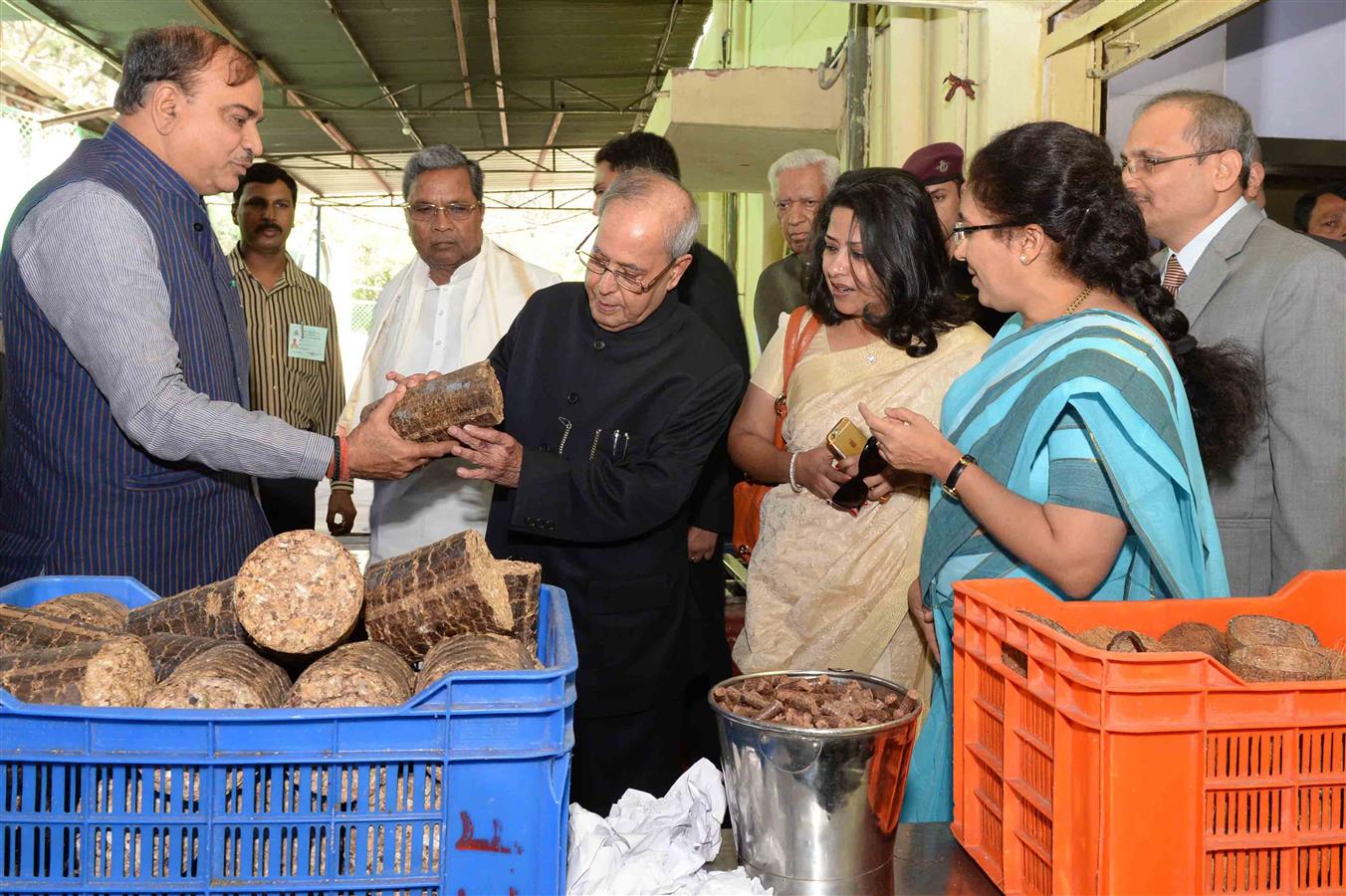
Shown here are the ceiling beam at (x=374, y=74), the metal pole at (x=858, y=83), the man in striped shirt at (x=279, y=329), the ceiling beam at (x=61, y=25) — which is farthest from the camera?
the ceiling beam at (x=374, y=74)

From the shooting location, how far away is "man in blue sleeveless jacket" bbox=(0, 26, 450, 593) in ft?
6.66

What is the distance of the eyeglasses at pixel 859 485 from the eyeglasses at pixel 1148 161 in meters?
0.96

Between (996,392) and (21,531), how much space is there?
1.81 m

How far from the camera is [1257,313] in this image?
255 cm

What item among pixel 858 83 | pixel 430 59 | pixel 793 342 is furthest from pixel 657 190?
pixel 430 59

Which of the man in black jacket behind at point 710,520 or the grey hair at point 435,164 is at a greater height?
the grey hair at point 435,164

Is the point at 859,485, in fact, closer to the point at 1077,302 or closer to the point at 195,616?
the point at 1077,302

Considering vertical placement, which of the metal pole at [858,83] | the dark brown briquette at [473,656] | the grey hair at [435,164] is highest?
the metal pole at [858,83]

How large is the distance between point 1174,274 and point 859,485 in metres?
0.95

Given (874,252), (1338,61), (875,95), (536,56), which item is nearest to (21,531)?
(874,252)

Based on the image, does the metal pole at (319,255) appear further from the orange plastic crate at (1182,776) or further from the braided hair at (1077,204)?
the orange plastic crate at (1182,776)

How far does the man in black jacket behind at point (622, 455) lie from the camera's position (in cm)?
254

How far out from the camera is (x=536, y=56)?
12836 millimetres

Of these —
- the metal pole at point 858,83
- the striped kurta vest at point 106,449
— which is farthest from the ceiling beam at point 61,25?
the striped kurta vest at point 106,449
